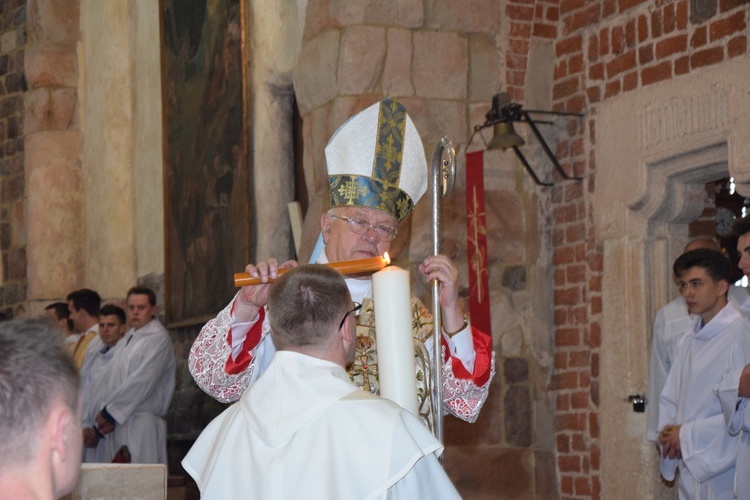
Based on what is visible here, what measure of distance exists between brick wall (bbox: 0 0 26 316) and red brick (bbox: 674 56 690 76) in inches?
323

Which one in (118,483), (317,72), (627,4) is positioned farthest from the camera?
(317,72)

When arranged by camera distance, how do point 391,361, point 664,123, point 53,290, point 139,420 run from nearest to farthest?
1. point 391,361
2. point 664,123
3. point 139,420
4. point 53,290

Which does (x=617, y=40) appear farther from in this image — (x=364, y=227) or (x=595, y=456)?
(x=364, y=227)

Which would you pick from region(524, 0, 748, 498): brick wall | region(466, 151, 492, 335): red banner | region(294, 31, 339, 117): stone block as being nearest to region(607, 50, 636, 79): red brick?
region(524, 0, 748, 498): brick wall

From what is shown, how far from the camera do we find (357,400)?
2.98 meters

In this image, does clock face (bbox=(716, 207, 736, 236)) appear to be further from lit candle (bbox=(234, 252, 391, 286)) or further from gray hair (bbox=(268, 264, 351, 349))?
gray hair (bbox=(268, 264, 351, 349))

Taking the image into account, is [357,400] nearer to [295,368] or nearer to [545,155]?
[295,368]

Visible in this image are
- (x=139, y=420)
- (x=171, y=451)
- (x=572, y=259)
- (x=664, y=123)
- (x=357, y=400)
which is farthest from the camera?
(x=171, y=451)

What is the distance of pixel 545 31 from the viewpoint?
747 centimetres

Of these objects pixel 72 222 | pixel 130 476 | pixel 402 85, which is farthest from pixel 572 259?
pixel 72 222

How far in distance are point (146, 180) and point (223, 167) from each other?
2.24m

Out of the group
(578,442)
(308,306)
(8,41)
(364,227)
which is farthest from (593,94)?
(8,41)

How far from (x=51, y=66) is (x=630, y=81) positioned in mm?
7454

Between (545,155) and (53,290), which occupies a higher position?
(545,155)
